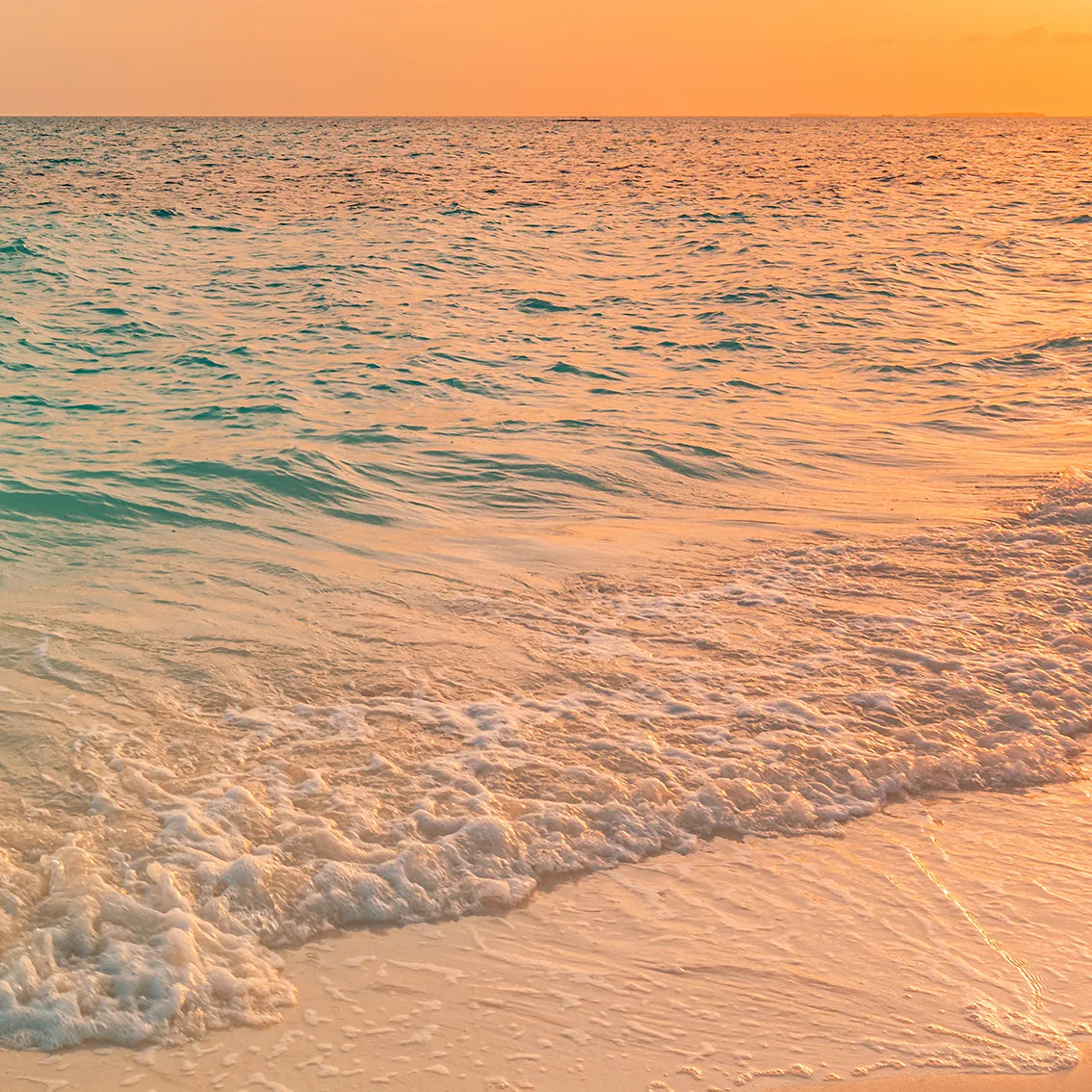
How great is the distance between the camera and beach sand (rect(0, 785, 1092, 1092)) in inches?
103

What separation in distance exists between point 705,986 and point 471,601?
10.0 ft

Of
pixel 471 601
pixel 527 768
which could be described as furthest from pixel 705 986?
pixel 471 601

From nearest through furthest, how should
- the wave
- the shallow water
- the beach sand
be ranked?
the beach sand < the wave < the shallow water

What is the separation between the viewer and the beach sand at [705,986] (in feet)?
8.55

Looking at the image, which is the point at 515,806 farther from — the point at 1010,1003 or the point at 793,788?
the point at 1010,1003

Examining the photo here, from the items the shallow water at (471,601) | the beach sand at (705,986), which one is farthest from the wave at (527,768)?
the beach sand at (705,986)

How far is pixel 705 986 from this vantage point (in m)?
2.92

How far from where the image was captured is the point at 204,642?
16.7 feet

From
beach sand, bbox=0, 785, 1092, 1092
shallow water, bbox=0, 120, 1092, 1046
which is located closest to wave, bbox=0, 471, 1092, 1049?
shallow water, bbox=0, 120, 1092, 1046

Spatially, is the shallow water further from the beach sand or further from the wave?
the beach sand

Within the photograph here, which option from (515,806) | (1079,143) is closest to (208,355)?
(515,806)

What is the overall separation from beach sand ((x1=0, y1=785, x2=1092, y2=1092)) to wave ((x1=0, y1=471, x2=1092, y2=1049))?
0.13 metres

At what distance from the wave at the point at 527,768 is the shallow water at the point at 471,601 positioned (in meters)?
0.02

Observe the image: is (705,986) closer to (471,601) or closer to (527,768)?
(527,768)
